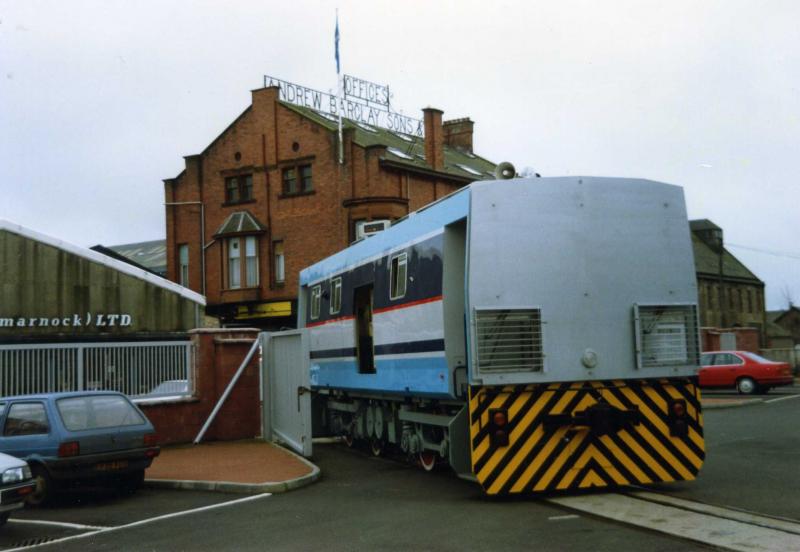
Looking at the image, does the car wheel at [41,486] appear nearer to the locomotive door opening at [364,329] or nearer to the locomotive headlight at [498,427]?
the locomotive door opening at [364,329]

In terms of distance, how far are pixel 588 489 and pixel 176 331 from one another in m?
16.1

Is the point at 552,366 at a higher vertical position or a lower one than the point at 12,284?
lower

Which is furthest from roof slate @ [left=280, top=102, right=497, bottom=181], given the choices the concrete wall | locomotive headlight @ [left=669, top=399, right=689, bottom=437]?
locomotive headlight @ [left=669, top=399, right=689, bottom=437]

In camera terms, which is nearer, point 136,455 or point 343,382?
point 136,455

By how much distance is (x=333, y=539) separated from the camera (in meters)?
8.97

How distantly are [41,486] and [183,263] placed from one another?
111 feet

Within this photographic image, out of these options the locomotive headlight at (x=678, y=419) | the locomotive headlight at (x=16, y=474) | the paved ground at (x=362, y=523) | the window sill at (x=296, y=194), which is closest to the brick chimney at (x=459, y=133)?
the window sill at (x=296, y=194)

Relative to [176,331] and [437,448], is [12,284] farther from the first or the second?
[437,448]

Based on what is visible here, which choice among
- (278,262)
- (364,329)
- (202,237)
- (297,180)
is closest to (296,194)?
(297,180)

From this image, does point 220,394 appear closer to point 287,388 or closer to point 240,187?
point 287,388

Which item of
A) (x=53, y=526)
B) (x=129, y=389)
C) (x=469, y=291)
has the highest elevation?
(x=469, y=291)

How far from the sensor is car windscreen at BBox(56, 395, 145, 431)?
12.5 metres

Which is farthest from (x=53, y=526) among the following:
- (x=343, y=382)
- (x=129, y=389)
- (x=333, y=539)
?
(x=129, y=389)

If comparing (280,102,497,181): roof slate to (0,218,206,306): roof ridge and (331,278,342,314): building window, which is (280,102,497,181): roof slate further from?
(331,278,342,314): building window
